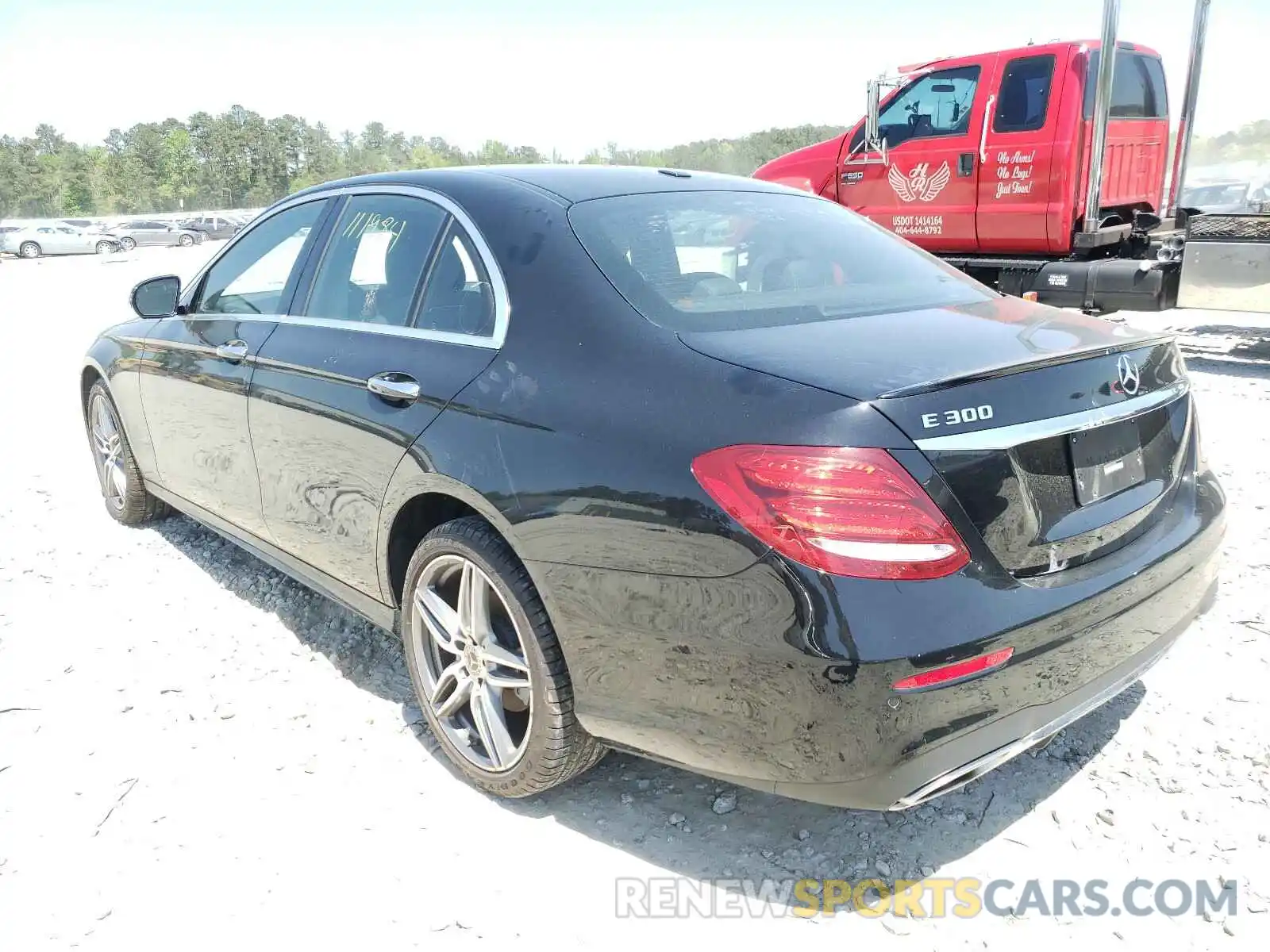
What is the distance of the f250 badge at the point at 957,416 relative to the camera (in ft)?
6.02

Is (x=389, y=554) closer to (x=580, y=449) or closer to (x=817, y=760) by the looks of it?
(x=580, y=449)

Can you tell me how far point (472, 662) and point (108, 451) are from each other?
3.31m

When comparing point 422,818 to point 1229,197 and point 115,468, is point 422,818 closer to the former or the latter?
point 115,468

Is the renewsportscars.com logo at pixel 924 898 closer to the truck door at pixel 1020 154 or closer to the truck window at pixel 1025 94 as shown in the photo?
the truck door at pixel 1020 154

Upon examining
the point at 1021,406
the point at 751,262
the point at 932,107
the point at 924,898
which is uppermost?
the point at 932,107

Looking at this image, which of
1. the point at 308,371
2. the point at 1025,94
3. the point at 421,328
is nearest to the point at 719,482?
the point at 421,328

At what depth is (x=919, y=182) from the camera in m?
8.73

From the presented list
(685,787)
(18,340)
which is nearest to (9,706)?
(685,787)

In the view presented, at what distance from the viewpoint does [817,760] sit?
A: 1.88 meters

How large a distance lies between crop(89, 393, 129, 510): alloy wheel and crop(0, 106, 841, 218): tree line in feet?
202

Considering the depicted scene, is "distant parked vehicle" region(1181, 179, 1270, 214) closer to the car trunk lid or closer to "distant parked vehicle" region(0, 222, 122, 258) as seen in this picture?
the car trunk lid

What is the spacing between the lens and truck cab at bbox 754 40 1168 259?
791cm

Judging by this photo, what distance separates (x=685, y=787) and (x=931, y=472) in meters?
1.28

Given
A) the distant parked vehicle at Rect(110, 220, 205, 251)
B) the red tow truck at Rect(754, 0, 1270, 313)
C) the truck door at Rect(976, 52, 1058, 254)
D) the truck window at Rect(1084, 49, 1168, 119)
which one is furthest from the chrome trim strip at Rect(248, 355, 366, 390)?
the distant parked vehicle at Rect(110, 220, 205, 251)
